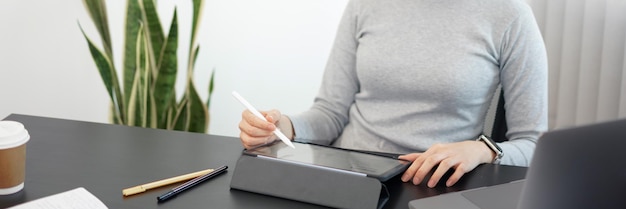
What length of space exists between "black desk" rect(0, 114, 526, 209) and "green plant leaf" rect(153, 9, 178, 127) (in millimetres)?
799

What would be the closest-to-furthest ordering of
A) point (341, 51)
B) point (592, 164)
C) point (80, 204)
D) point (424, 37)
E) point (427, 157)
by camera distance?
point (592, 164) < point (80, 204) < point (427, 157) < point (424, 37) < point (341, 51)

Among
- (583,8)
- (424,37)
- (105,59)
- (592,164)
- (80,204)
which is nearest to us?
(592,164)

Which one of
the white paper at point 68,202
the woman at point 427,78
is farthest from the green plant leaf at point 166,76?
the white paper at point 68,202

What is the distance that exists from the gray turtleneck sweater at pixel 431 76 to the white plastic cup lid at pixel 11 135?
59cm

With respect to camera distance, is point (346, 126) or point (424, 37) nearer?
point (424, 37)

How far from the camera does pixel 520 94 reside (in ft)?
4.47

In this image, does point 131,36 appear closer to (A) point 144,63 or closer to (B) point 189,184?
(A) point 144,63

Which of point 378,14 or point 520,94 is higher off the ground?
point 378,14

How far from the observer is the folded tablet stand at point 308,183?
0.94 m

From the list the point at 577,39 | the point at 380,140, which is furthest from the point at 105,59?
the point at 577,39

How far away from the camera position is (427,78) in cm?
144

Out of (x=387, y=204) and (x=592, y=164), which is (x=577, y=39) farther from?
(x=592, y=164)

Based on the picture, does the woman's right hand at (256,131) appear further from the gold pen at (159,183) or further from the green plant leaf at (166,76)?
the green plant leaf at (166,76)

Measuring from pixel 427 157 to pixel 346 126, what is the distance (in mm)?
505
